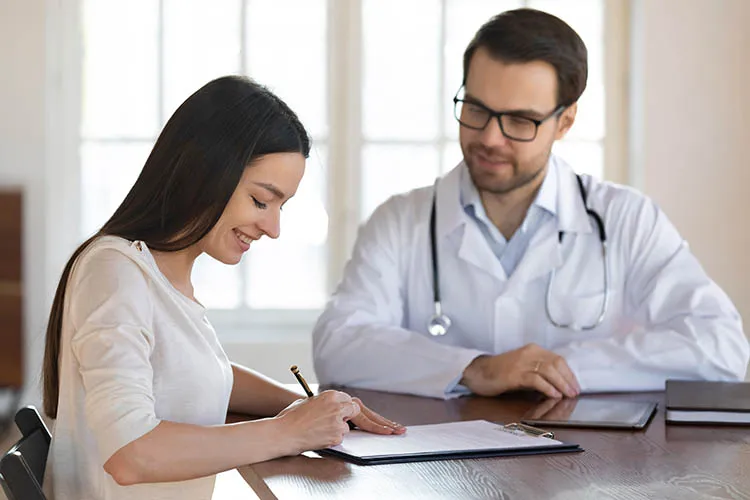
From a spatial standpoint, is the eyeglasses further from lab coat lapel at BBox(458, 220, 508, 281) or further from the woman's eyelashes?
the woman's eyelashes

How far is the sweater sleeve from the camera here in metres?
1.46

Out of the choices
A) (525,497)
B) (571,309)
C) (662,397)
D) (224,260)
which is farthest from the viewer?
(571,309)

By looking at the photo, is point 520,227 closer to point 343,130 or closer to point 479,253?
point 479,253

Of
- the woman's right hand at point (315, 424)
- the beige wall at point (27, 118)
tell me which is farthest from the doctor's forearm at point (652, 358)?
the beige wall at point (27, 118)

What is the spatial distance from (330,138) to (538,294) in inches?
93.8

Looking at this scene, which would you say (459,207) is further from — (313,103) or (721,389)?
(313,103)

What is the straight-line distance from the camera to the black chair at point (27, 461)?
140cm

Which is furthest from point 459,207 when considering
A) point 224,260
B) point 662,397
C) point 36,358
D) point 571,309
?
point 36,358

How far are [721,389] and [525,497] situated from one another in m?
0.79

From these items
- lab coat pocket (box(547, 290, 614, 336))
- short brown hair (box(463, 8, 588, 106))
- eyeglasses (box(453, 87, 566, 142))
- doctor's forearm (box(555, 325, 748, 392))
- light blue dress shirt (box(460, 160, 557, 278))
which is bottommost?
doctor's forearm (box(555, 325, 748, 392))

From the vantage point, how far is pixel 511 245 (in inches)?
102

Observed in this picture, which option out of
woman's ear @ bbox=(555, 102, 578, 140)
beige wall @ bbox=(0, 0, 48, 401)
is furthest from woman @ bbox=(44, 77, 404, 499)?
beige wall @ bbox=(0, 0, 48, 401)

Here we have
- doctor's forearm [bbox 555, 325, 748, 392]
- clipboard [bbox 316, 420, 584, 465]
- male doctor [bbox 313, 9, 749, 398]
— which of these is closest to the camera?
clipboard [bbox 316, 420, 584, 465]

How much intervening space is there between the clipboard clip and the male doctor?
1.84 feet
